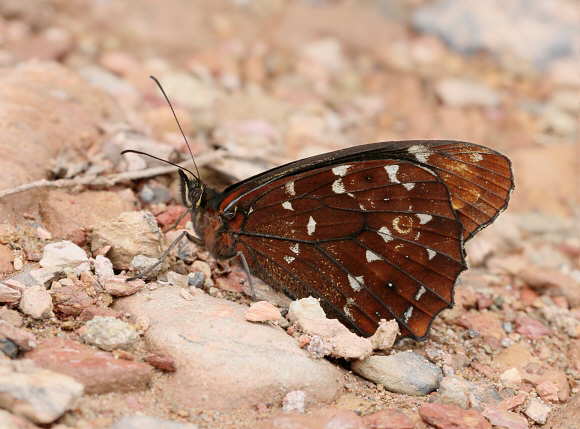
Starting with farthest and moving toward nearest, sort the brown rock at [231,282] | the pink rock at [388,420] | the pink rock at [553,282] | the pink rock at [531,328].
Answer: the pink rock at [553,282] → the pink rock at [531,328] → the brown rock at [231,282] → the pink rock at [388,420]

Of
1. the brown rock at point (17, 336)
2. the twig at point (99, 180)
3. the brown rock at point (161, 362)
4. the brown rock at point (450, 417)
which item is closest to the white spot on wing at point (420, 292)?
the brown rock at point (450, 417)

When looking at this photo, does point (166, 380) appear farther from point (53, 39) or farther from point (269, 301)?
point (53, 39)

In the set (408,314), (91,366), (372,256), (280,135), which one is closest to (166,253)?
(91,366)

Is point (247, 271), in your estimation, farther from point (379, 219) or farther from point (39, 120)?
point (39, 120)

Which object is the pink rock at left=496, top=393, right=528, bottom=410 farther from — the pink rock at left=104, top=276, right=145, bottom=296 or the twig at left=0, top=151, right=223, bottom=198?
the twig at left=0, top=151, right=223, bottom=198

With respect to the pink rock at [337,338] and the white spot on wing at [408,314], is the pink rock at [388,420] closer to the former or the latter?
the pink rock at [337,338]

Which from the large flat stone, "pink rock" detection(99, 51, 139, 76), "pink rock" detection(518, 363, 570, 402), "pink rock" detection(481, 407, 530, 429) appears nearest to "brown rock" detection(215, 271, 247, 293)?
the large flat stone
